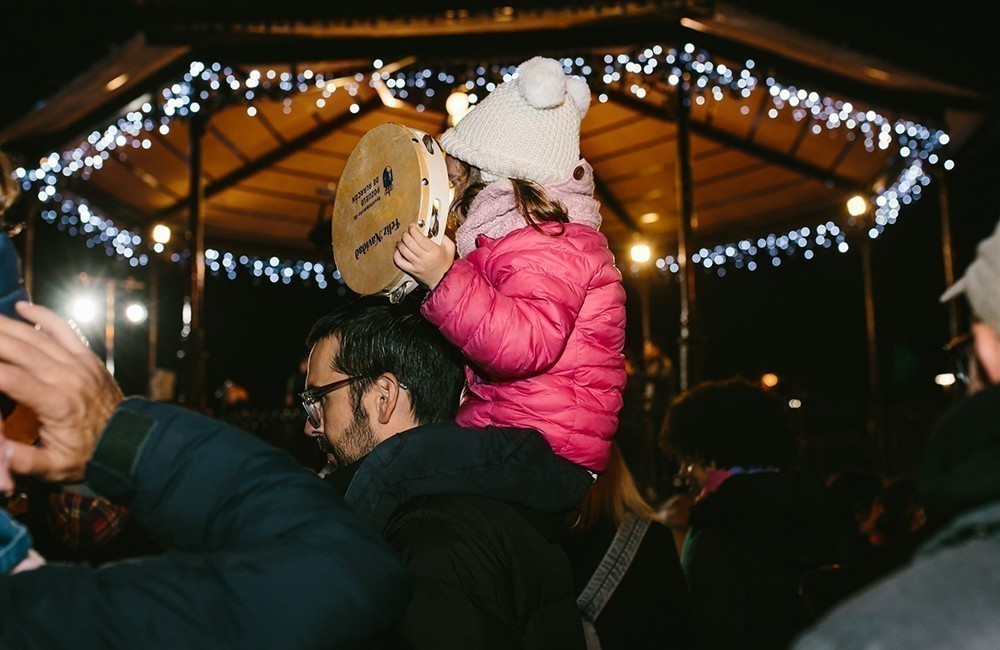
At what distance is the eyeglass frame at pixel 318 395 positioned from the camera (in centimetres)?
254

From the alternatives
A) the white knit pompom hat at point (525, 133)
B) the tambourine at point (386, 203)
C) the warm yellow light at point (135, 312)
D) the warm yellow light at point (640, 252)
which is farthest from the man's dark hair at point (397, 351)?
the warm yellow light at point (135, 312)

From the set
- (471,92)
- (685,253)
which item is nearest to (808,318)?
(685,253)

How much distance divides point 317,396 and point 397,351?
0.26 metres

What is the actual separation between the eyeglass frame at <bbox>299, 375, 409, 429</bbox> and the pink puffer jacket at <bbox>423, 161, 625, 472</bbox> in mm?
332

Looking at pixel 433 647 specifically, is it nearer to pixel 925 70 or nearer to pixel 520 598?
pixel 520 598

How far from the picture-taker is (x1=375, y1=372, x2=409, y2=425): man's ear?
253 centimetres

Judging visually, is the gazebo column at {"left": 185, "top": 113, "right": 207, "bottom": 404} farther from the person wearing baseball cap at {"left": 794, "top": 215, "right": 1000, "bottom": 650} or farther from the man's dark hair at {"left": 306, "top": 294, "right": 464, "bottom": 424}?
the person wearing baseball cap at {"left": 794, "top": 215, "right": 1000, "bottom": 650}

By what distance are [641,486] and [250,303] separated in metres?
11.9

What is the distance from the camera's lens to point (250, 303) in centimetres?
1856

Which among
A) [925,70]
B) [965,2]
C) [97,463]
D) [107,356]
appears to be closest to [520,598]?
[97,463]

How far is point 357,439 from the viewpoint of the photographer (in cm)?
253

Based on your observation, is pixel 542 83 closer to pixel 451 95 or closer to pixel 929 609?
pixel 929 609

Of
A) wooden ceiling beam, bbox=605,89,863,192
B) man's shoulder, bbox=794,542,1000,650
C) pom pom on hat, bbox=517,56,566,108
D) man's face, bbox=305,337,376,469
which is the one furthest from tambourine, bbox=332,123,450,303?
wooden ceiling beam, bbox=605,89,863,192

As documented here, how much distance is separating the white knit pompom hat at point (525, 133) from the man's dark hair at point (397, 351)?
1.61ft
